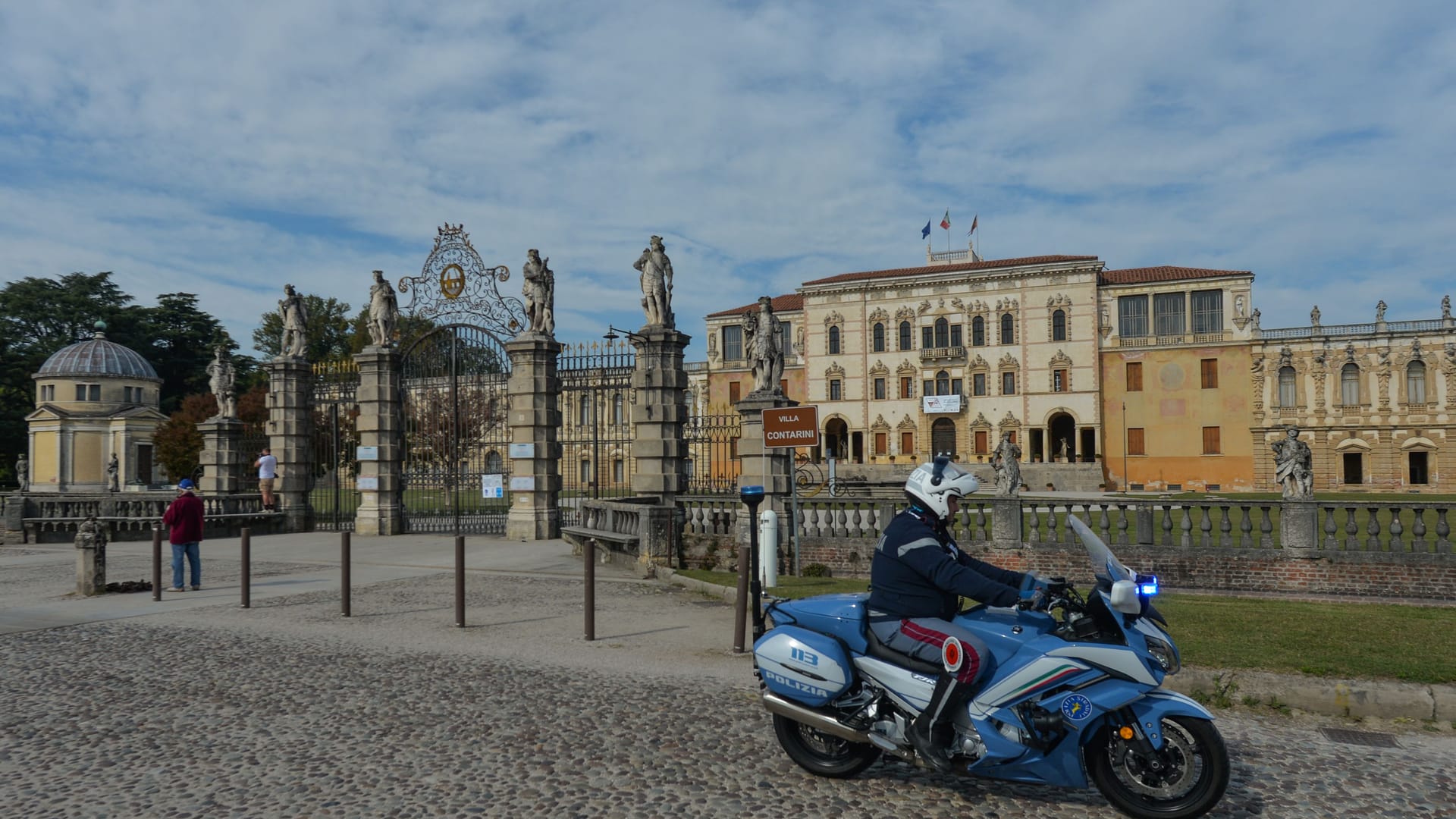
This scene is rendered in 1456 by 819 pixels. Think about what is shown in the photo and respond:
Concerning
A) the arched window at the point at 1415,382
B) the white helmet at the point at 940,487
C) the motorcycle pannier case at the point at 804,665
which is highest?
the arched window at the point at 1415,382

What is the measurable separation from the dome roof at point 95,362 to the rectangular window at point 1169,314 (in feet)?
212

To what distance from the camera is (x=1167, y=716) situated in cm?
439

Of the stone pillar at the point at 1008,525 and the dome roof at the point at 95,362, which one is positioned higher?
the dome roof at the point at 95,362

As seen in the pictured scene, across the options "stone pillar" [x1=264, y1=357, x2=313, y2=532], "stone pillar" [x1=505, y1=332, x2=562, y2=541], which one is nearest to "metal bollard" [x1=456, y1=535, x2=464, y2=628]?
"stone pillar" [x1=505, y1=332, x2=562, y2=541]

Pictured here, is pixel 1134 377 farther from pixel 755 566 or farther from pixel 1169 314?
pixel 755 566

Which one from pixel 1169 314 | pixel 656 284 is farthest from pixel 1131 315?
pixel 656 284

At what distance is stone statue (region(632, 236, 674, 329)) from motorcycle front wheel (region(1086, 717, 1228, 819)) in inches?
618

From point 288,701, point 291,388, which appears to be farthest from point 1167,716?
point 291,388

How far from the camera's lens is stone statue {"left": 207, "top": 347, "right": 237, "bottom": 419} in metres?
25.0

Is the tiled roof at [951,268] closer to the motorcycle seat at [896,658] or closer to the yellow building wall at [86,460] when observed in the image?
the yellow building wall at [86,460]

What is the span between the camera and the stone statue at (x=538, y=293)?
2016 cm

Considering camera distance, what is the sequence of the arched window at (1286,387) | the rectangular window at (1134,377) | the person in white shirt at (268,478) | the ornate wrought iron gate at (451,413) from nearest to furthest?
the ornate wrought iron gate at (451,413) < the person in white shirt at (268,478) < the arched window at (1286,387) < the rectangular window at (1134,377)

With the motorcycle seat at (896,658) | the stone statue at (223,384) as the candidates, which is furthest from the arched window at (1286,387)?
the motorcycle seat at (896,658)

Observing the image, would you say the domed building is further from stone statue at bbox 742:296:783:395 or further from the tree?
stone statue at bbox 742:296:783:395
